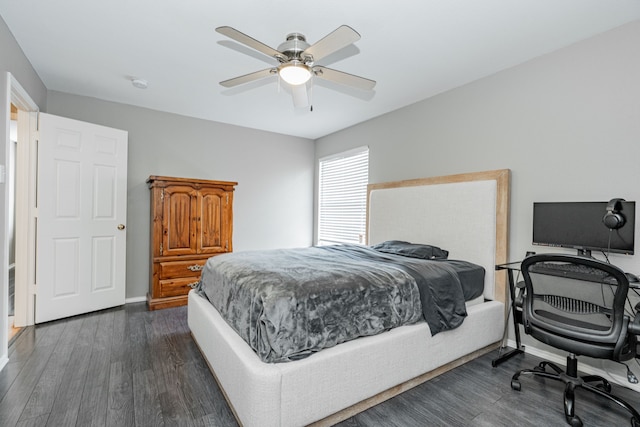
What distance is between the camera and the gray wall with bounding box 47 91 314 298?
4.00 m

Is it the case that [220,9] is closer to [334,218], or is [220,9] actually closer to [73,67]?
[73,67]

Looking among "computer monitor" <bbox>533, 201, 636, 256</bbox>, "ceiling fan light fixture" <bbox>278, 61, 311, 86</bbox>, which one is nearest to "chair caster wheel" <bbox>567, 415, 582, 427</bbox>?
"computer monitor" <bbox>533, 201, 636, 256</bbox>

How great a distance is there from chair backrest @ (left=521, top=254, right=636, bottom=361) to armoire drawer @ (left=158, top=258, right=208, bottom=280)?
11.5 feet

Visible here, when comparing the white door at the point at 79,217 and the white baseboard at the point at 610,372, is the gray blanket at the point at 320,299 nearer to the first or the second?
the white baseboard at the point at 610,372

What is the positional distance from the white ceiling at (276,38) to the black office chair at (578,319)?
1.71 m

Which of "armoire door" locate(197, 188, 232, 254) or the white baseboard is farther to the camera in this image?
"armoire door" locate(197, 188, 232, 254)

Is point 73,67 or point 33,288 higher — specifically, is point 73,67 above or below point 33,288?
above

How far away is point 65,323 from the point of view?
126 inches

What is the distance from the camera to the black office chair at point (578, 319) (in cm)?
167

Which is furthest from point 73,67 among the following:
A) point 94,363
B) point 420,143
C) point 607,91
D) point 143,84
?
point 607,91

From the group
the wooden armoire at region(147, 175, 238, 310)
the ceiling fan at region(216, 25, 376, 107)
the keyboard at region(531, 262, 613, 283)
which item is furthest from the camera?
the wooden armoire at region(147, 175, 238, 310)

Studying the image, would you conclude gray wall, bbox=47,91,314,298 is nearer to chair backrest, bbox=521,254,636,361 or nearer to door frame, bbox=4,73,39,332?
door frame, bbox=4,73,39,332

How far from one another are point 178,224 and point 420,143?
10.4 feet

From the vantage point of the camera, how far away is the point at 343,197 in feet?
16.5
